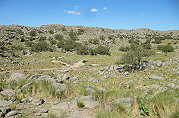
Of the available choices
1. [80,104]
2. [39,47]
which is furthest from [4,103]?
[39,47]

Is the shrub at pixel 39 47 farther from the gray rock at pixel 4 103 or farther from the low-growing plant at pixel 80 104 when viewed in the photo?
the low-growing plant at pixel 80 104

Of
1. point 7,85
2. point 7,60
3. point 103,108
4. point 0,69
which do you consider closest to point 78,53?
point 7,60

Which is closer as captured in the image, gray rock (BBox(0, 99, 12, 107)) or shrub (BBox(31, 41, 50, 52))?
gray rock (BBox(0, 99, 12, 107))

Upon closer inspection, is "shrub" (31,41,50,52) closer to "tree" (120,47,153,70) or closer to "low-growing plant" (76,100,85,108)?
"tree" (120,47,153,70)

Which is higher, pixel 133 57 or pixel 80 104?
pixel 133 57

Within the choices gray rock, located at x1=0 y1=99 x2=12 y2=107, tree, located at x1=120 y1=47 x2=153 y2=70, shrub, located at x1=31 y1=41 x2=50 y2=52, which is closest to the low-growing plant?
gray rock, located at x1=0 y1=99 x2=12 y2=107

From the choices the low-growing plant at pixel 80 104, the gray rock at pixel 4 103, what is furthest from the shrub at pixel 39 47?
the low-growing plant at pixel 80 104

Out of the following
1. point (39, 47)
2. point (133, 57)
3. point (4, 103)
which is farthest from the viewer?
point (39, 47)

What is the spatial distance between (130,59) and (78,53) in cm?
2949

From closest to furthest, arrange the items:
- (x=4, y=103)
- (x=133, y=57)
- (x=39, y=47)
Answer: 1. (x=4, y=103)
2. (x=133, y=57)
3. (x=39, y=47)

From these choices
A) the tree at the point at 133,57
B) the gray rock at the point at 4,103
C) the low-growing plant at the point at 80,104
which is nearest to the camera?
the gray rock at the point at 4,103

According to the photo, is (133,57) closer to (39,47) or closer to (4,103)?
(4,103)

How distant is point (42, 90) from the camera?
27.1ft

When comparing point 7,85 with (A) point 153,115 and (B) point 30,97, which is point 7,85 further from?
(A) point 153,115
